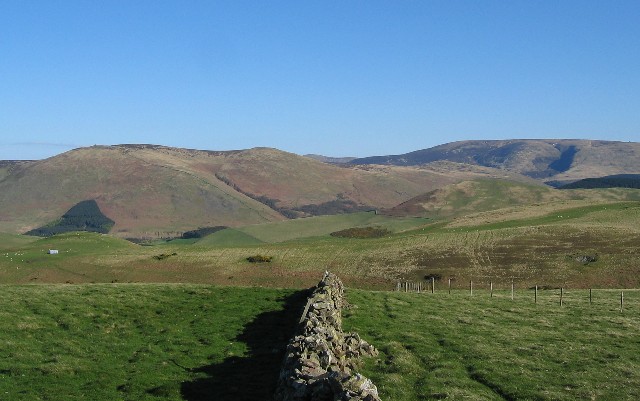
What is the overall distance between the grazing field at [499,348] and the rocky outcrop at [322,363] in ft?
6.07

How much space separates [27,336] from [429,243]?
8277 centimetres

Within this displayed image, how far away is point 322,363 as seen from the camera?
2536cm

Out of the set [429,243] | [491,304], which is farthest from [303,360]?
[429,243]

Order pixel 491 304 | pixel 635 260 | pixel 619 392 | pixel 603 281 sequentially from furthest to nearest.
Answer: pixel 635 260, pixel 603 281, pixel 491 304, pixel 619 392

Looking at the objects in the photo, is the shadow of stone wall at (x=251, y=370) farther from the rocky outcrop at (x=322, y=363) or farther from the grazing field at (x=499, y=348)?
the grazing field at (x=499, y=348)

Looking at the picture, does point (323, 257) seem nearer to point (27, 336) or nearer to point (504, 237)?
point (504, 237)

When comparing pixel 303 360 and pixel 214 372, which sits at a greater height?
pixel 303 360

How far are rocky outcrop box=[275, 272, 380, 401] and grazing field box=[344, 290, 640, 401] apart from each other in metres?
1.85

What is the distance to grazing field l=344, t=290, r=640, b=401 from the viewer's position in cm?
2748

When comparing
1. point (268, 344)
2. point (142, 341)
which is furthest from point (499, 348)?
point (142, 341)

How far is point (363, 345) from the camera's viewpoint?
1303 inches

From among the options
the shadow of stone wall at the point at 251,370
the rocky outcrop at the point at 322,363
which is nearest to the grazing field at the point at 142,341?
the shadow of stone wall at the point at 251,370

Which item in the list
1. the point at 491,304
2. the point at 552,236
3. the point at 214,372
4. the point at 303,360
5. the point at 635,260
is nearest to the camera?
the point at 303,360

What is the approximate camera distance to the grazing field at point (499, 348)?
2748 centimetres
